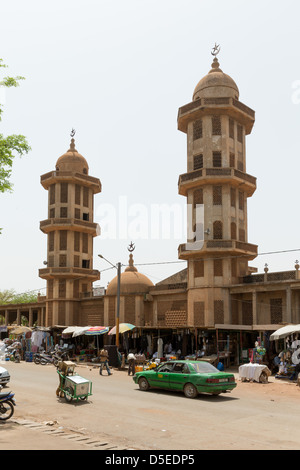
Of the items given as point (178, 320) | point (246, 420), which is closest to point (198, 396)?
point (246, 420)

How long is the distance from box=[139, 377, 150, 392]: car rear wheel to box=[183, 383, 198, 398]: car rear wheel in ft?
6.90

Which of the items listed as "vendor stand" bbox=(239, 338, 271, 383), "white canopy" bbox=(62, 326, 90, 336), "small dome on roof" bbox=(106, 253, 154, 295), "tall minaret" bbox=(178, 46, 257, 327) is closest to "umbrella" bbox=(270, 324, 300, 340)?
"vendor stand" bbox=(239, 338, 271, 383)

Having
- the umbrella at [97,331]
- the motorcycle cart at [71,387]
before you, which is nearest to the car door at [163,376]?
the motorcycle cart at [71,387]

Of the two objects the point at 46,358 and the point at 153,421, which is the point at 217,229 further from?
the point at 153,421

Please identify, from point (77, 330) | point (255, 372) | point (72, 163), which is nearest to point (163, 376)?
point (255, 372)

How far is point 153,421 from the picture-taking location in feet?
41.4

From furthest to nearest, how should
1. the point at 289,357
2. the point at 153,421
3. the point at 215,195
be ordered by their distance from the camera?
1. the point at 215,195
2. the point at 289,357
3. the point at 153,421

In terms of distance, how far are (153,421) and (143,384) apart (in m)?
6.76

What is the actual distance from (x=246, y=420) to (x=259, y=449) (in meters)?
3.60

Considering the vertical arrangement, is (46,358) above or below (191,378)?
below

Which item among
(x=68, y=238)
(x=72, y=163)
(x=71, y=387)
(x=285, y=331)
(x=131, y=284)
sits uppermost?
(x=72, y=163)

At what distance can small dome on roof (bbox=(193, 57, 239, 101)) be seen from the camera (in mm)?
37875

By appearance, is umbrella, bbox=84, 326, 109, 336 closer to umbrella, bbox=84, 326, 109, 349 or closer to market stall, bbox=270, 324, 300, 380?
umbrella, bbox=84, 326, 109, 349

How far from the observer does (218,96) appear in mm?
37688
